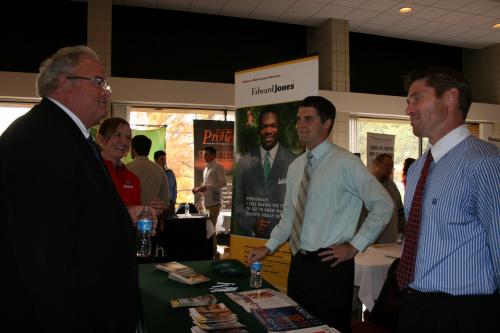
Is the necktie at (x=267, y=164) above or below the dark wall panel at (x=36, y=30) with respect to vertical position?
below

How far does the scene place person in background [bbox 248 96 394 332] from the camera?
6.50ft

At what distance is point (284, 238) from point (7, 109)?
18.2ft

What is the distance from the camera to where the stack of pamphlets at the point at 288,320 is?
138 cm

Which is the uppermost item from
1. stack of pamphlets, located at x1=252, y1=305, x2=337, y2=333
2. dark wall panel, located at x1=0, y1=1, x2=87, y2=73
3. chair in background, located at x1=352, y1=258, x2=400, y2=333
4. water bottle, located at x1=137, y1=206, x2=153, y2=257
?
dark wall panel, located at x1=0, y1=1, x2=87, y2=73

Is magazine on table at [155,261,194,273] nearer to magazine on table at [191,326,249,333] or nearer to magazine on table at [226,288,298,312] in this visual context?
magazine on table at [226,288,298,312]

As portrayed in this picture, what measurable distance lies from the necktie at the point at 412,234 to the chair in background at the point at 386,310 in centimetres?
77

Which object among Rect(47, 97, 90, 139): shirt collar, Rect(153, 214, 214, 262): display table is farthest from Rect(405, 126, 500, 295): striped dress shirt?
Rect(153, 214, 214, 262): display table

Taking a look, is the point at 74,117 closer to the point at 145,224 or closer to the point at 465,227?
the point at 145,224

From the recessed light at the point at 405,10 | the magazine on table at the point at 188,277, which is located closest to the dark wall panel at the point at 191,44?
the recessed light at the point at 405,10

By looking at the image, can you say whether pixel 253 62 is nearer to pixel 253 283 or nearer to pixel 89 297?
pixel 253 283

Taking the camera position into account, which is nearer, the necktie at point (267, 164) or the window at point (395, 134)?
the necktie at point (267, 164)

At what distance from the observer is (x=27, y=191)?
1011 millimetres

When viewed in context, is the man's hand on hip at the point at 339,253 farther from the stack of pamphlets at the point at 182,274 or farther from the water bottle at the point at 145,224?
the water bottle at the point at 145,224

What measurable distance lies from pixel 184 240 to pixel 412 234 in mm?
3860
